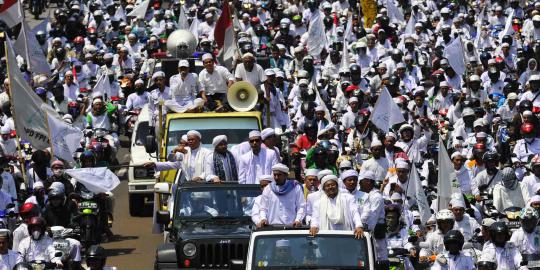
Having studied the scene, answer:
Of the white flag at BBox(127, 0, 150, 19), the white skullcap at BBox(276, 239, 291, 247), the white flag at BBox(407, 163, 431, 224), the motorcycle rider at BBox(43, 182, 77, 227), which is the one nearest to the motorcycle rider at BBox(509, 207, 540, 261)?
the white flag at BBox(407, 163, 431, 224)

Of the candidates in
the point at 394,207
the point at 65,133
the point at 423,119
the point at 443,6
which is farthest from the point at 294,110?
the point at 443,6

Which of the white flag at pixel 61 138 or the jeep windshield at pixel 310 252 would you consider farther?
the white flag at pixel 61 138

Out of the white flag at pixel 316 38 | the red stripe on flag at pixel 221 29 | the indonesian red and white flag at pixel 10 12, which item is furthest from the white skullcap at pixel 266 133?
the white flag at pixel 316 38

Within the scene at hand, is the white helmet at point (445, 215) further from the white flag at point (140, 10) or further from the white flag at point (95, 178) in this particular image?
the white flag at point (140, 10)

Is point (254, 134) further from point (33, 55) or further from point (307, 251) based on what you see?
point (33, 55)

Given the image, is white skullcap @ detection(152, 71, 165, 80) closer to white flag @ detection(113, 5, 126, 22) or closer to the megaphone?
the megaphone

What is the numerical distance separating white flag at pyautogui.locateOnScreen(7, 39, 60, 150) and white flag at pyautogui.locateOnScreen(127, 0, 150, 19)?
1921cm

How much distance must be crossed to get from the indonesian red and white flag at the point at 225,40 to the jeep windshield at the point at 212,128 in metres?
7.00

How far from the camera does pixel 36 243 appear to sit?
71.6 ft

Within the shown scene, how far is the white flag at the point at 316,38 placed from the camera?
41.5 meters

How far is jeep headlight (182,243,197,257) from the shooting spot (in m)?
21.9

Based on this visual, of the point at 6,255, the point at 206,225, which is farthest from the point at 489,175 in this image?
the point at 6,255

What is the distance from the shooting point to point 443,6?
4872cm

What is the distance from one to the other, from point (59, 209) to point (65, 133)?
158 centimetres
